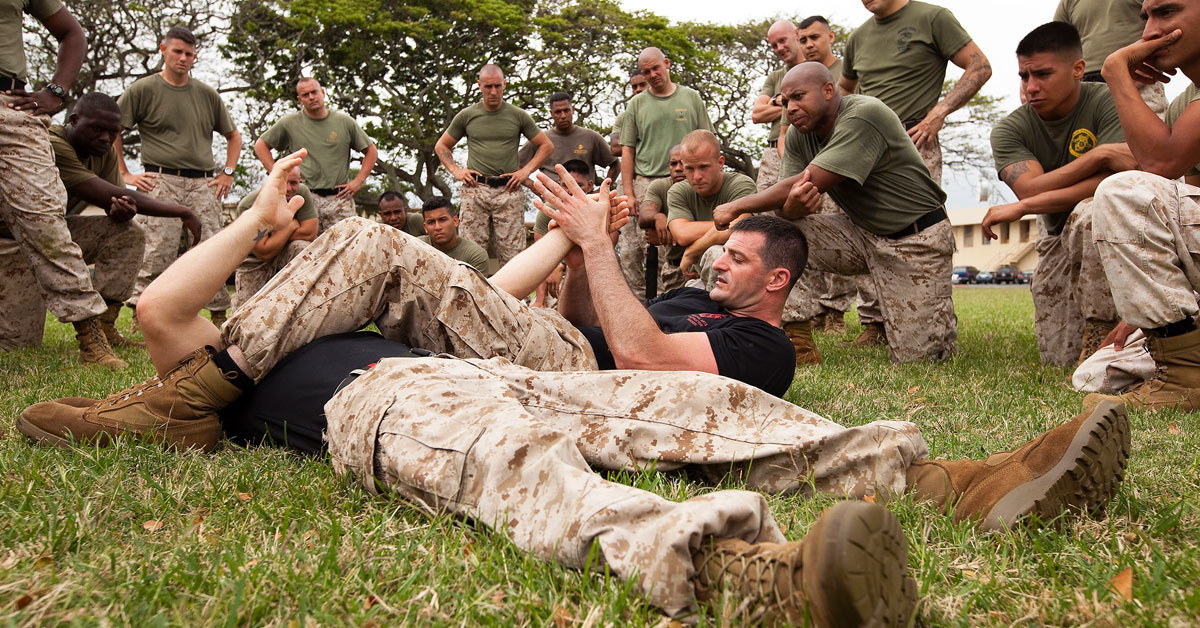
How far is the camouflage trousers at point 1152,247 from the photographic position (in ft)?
10.7

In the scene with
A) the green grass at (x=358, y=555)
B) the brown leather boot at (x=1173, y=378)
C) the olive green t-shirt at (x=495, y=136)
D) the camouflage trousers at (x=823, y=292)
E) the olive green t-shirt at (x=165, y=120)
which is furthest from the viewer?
the olive green t-shirt at (x=495, y=136)

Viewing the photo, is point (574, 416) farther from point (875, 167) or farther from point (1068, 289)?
point (1068, 289)

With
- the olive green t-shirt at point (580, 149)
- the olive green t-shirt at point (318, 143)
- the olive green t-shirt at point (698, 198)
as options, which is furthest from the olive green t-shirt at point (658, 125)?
the olive green t-shirt at point (318, 143)

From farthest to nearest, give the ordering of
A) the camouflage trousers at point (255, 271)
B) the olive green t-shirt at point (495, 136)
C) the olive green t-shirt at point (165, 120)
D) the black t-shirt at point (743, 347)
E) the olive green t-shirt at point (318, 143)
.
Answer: the olive green t-shirt at point (495, 136)
the olive green t-shirt at point (318, 143)
the olive green t-shirt at point (165, 120)
the camouflage trousers at point (255, 271)
the black t-shirt at point (743, 347)

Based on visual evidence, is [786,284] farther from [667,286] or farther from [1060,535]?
[667,286]

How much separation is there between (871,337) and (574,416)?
446cm

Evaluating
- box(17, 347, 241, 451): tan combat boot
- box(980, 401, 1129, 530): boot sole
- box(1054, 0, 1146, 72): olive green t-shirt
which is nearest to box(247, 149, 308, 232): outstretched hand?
box(17, 347, 241, 451): tan combat boot

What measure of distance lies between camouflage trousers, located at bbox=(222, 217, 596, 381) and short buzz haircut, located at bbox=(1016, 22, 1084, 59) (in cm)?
328

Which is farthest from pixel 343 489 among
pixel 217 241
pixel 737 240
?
pixel 737 240

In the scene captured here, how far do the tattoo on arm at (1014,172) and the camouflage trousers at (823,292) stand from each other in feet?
3.48

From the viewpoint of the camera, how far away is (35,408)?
8.38ft

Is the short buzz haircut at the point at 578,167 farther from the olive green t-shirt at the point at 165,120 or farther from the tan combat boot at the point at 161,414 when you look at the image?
the tan combat boot at the point at 161,414

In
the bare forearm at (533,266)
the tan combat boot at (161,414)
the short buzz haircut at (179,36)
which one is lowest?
the tan combat boot at (161,414)

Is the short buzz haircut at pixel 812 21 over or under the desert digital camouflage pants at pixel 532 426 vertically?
over
